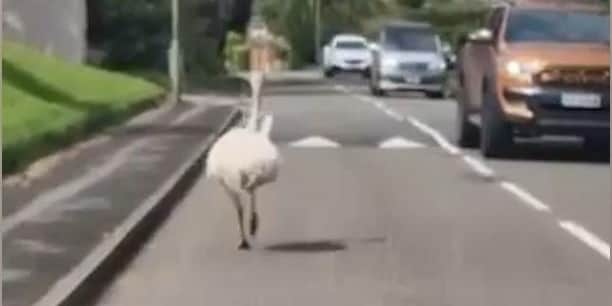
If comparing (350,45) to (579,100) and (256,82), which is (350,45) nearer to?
(579,100)

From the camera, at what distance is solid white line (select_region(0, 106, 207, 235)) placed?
15484mm

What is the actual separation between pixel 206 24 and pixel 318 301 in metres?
48.4

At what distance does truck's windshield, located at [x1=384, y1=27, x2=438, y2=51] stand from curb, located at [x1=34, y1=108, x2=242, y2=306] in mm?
28929

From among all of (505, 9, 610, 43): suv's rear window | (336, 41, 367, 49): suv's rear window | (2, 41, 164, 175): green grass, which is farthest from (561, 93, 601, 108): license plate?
(336, 41, 367, 49): suv's rear window

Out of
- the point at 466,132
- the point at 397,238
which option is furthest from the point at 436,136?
the point at 397,238

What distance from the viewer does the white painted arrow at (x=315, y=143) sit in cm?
2752

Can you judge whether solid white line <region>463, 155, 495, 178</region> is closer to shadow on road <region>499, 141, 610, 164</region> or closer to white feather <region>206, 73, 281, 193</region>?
shadow on road <region>499, 141, 610, 164</region>

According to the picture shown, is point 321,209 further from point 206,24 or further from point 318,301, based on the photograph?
point 206,24

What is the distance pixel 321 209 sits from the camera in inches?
703

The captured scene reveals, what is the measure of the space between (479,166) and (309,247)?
8.96 m

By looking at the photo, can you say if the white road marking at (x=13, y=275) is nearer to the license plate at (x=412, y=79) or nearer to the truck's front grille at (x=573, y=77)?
the truck's front grille at (x=573, y=77)

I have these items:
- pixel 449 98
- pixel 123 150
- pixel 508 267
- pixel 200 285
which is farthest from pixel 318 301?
pixel 449 98

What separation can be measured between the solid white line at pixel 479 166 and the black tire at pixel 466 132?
1786 mm

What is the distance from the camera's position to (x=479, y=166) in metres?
23.5
